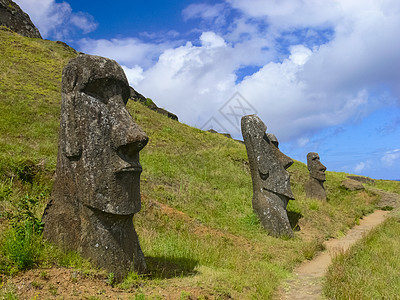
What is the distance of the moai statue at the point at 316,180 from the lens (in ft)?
58.9

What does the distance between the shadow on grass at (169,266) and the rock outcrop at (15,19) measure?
1571 inches

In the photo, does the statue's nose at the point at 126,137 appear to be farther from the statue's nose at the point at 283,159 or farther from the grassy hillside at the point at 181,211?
→ the statue's nose at the point at 283,159

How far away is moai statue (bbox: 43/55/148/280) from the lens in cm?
486

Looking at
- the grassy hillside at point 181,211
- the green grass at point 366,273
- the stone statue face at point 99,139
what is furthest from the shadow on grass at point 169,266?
the green grass at point 366,273

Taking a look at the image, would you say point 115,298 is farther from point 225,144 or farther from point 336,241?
point 225,144

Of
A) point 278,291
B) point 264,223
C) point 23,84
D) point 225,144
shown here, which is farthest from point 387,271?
point 23,84

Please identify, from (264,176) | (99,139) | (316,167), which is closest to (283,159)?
(264,176)

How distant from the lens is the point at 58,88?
78.3ft

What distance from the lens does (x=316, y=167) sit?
1831cm

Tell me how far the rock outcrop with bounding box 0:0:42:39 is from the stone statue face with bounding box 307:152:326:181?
35.2 meters

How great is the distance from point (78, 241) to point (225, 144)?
22290mm

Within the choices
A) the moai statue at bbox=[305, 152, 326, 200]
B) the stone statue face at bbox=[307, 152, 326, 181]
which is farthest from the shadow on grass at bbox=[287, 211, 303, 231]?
the stone statue face at bbox=[307, 152, 326, 181]

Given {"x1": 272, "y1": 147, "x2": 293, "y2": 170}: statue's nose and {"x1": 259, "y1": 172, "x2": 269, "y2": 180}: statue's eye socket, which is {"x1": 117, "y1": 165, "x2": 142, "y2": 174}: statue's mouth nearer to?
{"x1": 259, "y1": 172, "x2": 269, "y2": 180}: statue's eye socket

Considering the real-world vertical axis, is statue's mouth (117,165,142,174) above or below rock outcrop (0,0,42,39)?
below
